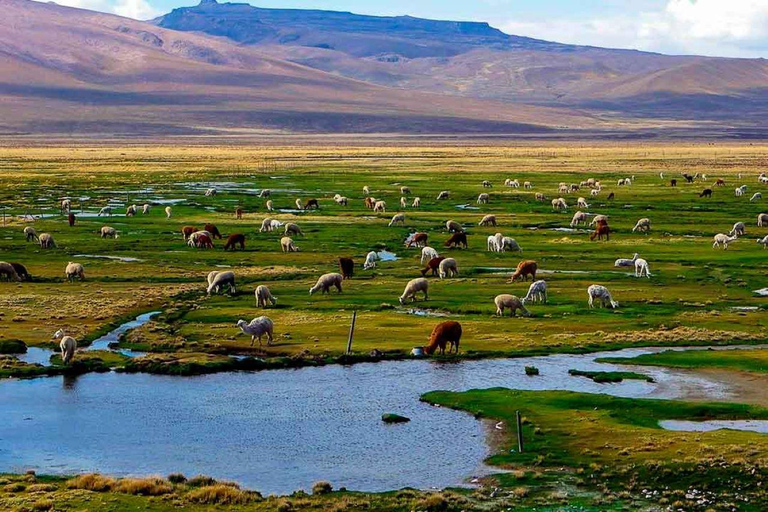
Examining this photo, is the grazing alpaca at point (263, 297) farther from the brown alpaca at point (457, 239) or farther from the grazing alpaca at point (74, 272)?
the brown alpaca at point (457, 239)

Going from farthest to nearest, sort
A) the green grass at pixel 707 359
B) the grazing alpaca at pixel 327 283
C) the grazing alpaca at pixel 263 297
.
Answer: the grazing alpaca at pixel 327 283 → the grazing alpaca at pixel 263 297 → the green grass at pixel 707 359

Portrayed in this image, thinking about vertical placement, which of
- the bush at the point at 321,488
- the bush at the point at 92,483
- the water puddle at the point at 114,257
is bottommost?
the water puddle at the point at 114,257

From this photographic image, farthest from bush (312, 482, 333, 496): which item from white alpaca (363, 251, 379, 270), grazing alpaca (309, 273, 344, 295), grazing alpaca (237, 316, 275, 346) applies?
white alpaca (363, 251, 379, 270)

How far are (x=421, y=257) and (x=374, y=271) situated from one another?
187 inches

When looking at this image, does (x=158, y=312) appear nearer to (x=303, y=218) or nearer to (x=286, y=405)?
(x=286, y=405)

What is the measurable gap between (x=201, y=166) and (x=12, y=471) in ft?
382

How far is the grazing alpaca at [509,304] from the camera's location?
3975 centimetres

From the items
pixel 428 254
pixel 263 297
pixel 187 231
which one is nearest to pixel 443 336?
pixel 263 297

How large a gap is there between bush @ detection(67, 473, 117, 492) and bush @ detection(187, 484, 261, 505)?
5.54ft

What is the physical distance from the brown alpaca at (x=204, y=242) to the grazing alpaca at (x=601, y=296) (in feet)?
76.7

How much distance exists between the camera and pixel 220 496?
2139 cm

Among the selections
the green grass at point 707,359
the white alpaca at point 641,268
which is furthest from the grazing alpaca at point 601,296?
the white alpaca at point 641,268

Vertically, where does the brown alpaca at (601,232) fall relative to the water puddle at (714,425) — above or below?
above

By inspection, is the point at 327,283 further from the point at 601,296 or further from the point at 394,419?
the point at 394,419
